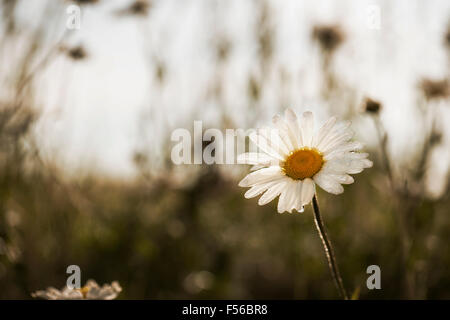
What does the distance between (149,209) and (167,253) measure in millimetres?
388

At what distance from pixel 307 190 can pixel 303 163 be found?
93 mm

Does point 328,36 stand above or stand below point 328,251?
above

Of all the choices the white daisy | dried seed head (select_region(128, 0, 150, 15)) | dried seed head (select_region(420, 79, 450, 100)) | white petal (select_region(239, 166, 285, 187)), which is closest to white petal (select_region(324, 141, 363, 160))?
the white daisy

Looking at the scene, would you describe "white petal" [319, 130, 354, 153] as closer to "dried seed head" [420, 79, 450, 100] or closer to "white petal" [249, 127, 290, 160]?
"white petal" [249, 127, 290, 160]

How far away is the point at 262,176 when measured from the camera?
2.87 feet

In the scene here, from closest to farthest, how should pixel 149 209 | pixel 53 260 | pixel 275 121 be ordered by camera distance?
1. pixel 275 121
2. pixel 53 260
3. pixel 149 209

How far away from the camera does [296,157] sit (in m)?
0.91

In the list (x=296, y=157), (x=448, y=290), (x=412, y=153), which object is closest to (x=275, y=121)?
(x=296, y=157)

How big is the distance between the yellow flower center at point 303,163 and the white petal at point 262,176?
0.02 meters

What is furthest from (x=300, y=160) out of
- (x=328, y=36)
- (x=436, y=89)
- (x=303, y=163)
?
(x=328, y=36)

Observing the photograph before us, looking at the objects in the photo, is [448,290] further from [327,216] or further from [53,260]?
[53,260]

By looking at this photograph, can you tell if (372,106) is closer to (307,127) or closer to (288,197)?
(307,127)

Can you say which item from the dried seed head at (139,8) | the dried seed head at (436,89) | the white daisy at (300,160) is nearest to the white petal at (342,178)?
the white daisy at (300,160)

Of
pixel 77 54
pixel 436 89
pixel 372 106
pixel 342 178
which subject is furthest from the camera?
pixel 77 54
